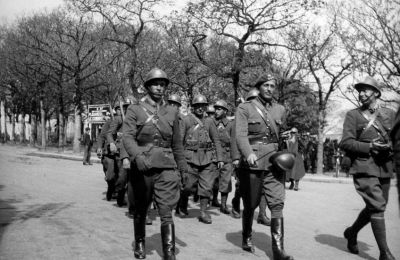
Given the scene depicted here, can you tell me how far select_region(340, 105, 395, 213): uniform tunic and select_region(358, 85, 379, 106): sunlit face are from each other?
0.39 ft

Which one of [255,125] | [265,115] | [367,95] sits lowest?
[255,125]

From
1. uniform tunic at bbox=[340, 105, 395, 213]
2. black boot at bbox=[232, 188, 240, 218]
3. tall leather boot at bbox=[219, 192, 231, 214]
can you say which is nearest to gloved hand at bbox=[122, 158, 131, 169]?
uniform tunic at bbox=[340, 105, 395, 213]

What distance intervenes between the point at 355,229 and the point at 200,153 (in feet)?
11.4

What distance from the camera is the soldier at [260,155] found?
577 centimetres

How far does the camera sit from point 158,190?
18.1ft

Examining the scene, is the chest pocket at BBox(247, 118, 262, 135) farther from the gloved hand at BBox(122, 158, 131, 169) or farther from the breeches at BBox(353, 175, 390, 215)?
the gloved hand at BBox(122, 158, 131, 169)

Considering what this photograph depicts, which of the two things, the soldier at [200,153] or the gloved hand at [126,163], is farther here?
the soldier at [200,153]

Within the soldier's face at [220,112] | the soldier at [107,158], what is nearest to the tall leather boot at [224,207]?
the soldier's face at [220,112]

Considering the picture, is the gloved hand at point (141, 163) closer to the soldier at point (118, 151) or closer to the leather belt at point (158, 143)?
the leather belt at point (158, 143)

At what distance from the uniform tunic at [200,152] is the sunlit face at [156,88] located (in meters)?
3.01

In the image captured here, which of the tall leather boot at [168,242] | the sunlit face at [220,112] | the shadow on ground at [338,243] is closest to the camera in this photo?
the tall leather boot at [168,242]

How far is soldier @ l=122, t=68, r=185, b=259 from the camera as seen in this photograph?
18.1 feet

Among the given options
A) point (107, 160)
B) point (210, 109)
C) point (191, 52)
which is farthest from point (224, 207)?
point (191, 52)

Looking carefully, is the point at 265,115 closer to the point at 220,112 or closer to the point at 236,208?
the point at 236,208
